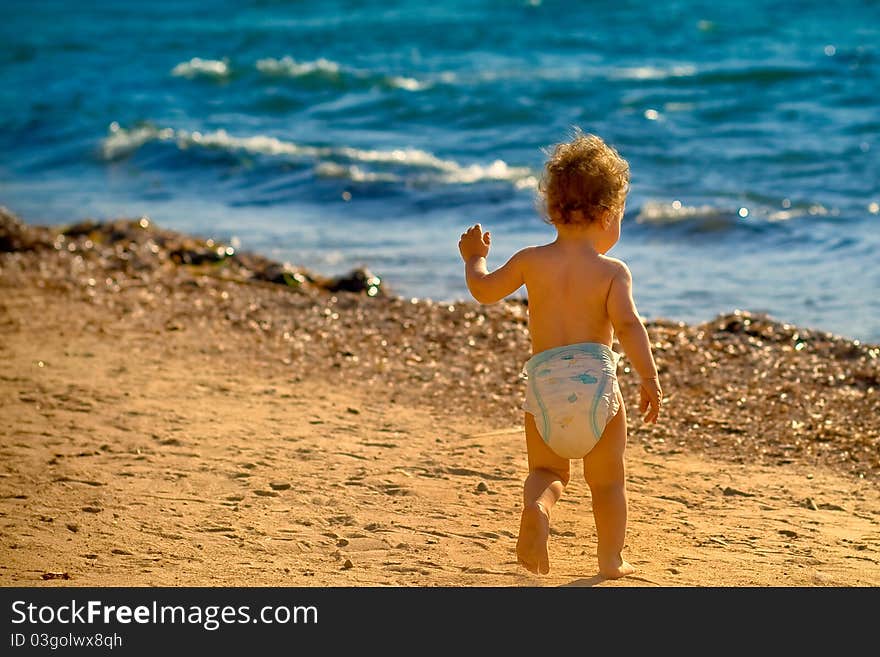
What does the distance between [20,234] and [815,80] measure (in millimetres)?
11022

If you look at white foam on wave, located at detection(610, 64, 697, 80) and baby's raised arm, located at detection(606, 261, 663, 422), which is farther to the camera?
white foam on wave, located at detection(610, 64, 697, 80)

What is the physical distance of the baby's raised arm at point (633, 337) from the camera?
4.03m

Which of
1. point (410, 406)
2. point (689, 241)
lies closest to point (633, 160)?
point (689, 241)

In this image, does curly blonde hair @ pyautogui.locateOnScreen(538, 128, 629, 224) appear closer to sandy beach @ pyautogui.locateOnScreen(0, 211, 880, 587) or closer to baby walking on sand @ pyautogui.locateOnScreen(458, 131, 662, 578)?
baby walking on sand @ pyautogui.locateOnScreen(458, 131, 662, 578)

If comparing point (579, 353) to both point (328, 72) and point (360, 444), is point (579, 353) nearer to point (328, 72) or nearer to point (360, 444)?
point (360, 444)

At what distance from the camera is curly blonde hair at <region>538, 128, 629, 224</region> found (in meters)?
4.09

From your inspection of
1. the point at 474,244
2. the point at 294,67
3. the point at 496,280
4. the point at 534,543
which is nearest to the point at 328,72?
the point at 294,67

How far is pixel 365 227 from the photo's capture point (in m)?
11.7

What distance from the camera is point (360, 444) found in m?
5.71

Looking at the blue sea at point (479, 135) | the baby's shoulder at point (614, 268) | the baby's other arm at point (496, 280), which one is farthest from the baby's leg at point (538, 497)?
the blue sea at point (479, 135)

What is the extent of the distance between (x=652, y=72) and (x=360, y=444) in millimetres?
13849

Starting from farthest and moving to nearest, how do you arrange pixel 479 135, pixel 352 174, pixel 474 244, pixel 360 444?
pixel 479 135 → pixel 352 174 → pixel 360 444 → pixel 474 244

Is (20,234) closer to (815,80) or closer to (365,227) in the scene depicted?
(365,227)

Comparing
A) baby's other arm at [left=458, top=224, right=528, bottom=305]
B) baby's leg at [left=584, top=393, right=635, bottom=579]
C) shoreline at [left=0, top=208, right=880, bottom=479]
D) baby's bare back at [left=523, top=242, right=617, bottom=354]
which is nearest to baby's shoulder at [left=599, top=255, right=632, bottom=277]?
baby's bare back at [left=523, top=242, right=617, bottom=354]
